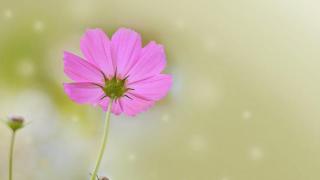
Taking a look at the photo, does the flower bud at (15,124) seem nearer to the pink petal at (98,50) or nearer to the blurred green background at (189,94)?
the pink petal at (98,50)

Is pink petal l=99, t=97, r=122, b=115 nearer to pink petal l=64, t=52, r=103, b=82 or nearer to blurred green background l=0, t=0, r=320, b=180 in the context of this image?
pink petal l=64, t=52, r=103, b=82

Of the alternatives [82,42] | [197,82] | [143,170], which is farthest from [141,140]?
[82,42]

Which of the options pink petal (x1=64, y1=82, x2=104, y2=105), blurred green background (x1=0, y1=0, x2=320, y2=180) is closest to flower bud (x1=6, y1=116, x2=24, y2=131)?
pink petal (x1=64, y1=82, x2=104, y2=105)

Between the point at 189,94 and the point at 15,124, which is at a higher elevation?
the point at 189,94

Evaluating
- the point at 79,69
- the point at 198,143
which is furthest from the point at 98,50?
the point at 198,143

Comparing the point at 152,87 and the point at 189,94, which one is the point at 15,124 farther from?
the point at 189,94

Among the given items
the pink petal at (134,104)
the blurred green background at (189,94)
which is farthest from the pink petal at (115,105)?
the blurred green background at (189,94)
